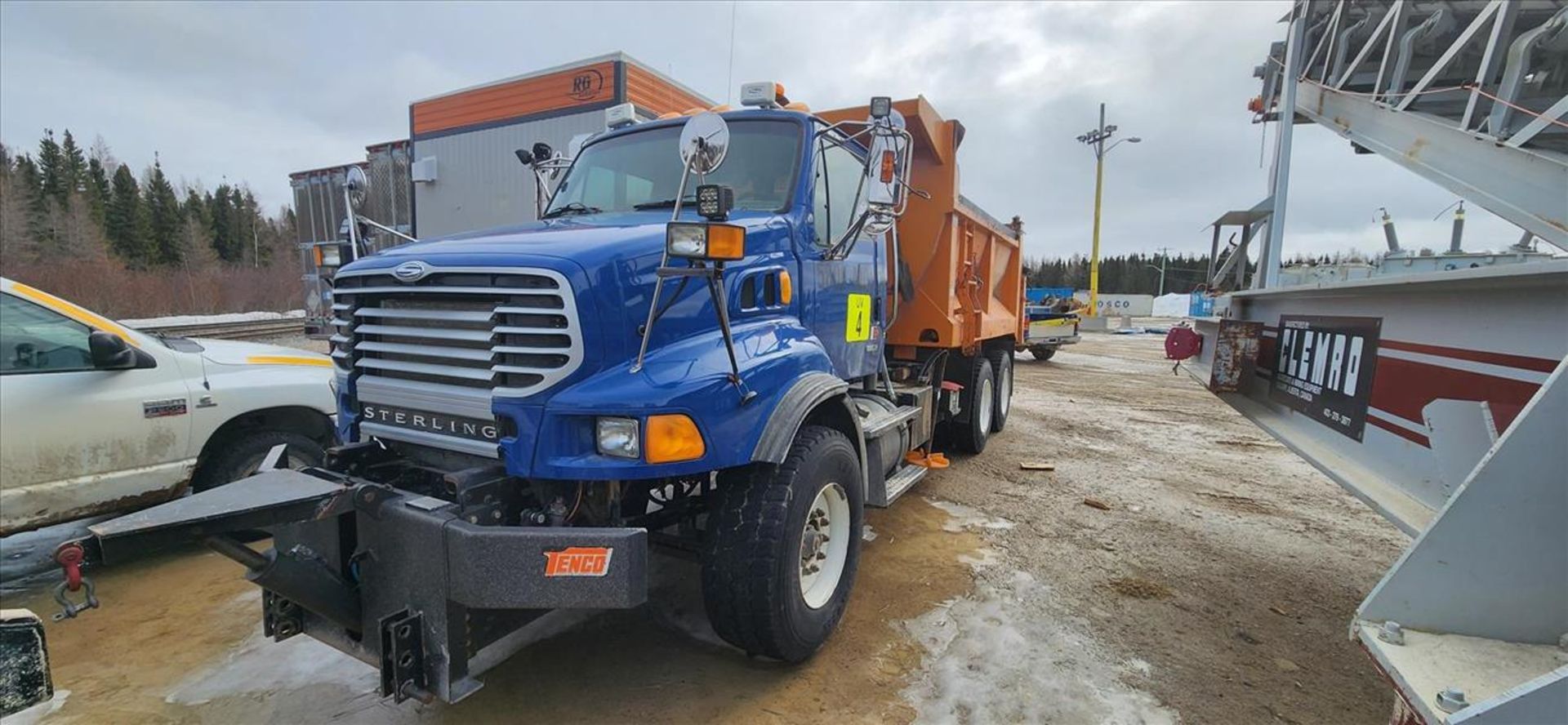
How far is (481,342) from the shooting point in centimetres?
247

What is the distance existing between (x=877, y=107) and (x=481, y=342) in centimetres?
213

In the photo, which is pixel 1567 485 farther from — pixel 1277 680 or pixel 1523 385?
pixel 1277 680

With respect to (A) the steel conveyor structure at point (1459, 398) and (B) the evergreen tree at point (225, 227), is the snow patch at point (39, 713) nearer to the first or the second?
(A) the steel conveyor structure at point (1459, 398)

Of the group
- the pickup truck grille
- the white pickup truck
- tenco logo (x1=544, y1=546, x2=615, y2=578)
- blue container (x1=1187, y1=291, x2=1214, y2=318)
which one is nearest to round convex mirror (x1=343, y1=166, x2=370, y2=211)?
the pickup truck grille

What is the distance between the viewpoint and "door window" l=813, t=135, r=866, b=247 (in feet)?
12.3

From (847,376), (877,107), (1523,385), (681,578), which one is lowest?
(681,578)

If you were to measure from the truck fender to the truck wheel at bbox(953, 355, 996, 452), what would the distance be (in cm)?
324

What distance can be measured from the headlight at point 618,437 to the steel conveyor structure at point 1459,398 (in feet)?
6.91

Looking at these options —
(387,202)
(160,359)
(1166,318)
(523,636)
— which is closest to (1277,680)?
(523,636)

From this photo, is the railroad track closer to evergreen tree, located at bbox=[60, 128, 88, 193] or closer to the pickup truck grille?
the pickup truck grille

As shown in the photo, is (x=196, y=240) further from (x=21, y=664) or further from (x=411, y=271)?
(x=21, y=664)

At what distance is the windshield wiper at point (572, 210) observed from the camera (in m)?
3.73

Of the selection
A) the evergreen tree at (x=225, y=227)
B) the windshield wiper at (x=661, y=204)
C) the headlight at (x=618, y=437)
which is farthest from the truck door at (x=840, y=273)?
the evergreen tree at (x=225, y=227)

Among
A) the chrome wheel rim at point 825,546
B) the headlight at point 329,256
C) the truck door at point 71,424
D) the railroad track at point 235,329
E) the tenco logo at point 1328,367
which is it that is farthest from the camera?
the railroad track at point 235,329
